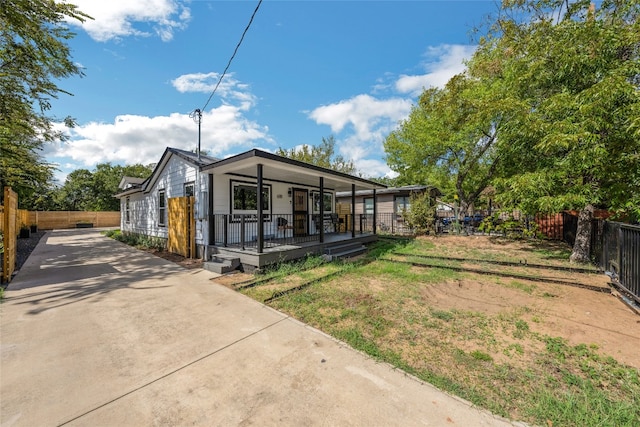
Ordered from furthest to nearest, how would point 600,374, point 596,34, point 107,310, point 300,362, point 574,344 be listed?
1. point 596,34
2. point 107,310
3. point 574,344
4. point 300,362
5. point 600,374

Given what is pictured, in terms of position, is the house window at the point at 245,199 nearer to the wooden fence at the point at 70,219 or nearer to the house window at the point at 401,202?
the house window at the point at 401,202

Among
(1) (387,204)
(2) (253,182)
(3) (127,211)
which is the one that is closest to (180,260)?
(2) (253,182)

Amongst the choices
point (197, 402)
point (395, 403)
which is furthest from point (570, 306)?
point (197, 402)

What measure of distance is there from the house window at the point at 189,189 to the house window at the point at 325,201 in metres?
5.20

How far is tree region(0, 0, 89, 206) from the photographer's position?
6.93 m

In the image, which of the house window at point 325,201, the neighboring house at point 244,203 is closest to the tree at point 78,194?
the neighboring house at point 244,203

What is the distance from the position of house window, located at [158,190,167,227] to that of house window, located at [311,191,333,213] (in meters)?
6.69

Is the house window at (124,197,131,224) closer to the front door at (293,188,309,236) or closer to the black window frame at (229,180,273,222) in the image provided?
the black window frame at (229,180,273,222)

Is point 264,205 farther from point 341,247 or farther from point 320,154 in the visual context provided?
point 320,154

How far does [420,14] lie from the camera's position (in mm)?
7035

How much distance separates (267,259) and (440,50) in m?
11.6

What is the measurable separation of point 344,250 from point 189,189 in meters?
6.24

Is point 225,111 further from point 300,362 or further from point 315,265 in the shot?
point 300,362

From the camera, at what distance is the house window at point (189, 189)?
8842 millimetres
